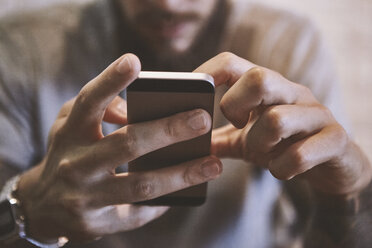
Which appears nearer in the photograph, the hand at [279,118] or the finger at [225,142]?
the hand at [279,118]

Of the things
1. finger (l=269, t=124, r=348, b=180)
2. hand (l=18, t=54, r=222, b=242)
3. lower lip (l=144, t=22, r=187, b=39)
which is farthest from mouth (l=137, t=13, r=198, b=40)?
finger (l=269, t=124, r=348, b=180)

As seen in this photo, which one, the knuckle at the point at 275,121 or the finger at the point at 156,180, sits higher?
the knuckle at the point at 275,121

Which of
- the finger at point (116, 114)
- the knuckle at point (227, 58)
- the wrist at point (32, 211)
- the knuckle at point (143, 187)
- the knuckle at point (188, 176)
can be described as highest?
the knuckle at point (227, 58)

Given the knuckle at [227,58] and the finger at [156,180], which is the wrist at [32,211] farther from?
the knuckle at [227,58]

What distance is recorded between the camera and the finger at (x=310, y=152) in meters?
0.37

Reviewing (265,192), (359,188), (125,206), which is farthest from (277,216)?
(125,206)

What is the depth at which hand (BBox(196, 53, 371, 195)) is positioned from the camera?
362 mm

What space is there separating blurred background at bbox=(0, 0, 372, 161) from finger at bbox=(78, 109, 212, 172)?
23 cm

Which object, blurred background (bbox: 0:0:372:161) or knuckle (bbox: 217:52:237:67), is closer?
knuckle (bbox: 217:52:237:67)

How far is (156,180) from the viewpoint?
1.36 feet

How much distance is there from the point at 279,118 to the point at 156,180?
15 centimetres

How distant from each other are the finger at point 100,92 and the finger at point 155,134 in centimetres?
3

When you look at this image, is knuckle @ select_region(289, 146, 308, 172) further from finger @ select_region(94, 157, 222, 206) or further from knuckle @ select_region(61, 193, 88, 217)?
knuckle @ select_region(61, 193, 88, 217)

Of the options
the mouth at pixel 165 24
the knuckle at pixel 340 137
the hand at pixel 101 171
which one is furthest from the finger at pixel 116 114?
the knuckle at pixel 340 137
